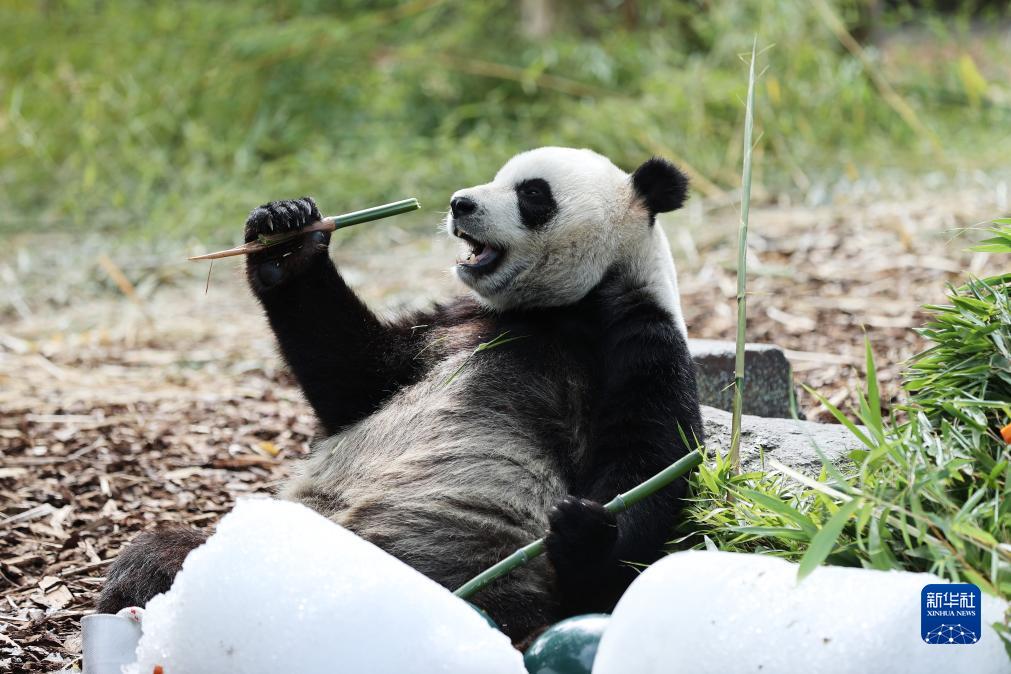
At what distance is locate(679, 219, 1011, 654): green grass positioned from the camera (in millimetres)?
1971

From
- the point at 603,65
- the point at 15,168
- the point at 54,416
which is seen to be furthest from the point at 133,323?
the point at 603,65

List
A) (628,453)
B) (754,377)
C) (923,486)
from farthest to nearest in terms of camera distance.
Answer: (754,377) → (628,453) → (923,486)

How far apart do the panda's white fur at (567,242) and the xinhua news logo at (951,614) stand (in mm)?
1431

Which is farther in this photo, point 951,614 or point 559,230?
point 559,230

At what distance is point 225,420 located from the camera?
4711 millimetres

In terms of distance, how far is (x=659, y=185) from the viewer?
129 inches

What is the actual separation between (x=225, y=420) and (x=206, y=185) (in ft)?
13.1

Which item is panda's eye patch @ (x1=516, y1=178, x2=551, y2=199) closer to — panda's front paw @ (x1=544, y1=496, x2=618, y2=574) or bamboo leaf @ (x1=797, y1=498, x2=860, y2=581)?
panda's front paw @ (x1=544, y1=496, x2=618, y2=574)

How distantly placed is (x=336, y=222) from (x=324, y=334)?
340 mm

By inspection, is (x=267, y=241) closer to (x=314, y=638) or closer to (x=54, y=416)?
(x=314, y=638)

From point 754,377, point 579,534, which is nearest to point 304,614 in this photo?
point 579,534

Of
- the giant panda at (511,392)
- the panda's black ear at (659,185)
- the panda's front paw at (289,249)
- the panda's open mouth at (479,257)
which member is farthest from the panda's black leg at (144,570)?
the panda's black ear at (659,185)

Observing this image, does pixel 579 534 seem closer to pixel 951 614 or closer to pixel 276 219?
pixel 951 614

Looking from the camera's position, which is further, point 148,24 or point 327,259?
point 148,24
